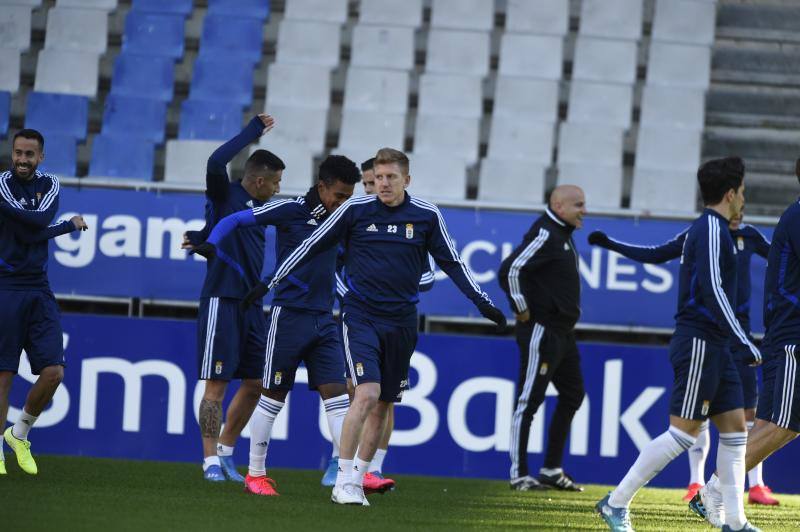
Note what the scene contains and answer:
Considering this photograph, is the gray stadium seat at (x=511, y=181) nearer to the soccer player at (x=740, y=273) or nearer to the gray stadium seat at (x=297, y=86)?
the gray stadium seat at (x=297, y=86)

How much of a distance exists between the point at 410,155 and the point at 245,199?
421 centimetres

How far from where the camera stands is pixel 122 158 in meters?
12.4

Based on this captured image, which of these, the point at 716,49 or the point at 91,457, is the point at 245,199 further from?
the point at 716,49

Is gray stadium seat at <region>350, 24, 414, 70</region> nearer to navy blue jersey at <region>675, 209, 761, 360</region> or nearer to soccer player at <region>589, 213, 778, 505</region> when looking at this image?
soccer player at <region>589, 213, 778, 505</region>

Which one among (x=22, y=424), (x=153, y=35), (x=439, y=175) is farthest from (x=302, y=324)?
(x=153, y=35)

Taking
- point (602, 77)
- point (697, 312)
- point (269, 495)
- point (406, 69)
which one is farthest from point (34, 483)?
point (602, 77)

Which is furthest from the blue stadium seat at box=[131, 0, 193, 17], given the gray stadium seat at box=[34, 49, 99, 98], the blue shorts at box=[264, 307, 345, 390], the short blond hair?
the short blond hair

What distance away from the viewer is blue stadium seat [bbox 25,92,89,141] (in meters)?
12.9

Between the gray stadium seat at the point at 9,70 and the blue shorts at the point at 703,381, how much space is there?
368 inches

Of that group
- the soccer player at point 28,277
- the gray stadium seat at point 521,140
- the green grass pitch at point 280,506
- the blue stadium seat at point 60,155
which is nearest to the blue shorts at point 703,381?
the green grass pitch at point 280,506

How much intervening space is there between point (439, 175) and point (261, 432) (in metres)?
5.00

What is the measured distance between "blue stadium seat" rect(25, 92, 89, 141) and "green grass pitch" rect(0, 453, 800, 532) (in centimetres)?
435

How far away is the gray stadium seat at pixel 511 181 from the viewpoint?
1215 centimetres

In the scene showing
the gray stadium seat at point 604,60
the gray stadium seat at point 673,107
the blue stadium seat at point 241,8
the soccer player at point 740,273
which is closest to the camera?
the soccer player at point 740,273
